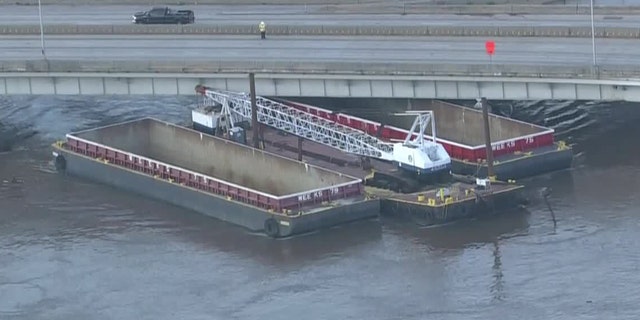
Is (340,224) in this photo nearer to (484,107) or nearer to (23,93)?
(484,107)

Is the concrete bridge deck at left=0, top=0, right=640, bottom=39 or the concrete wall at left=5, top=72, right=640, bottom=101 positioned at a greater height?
the concrete bridge deck at left=0, top=0, right=640, bottom=39

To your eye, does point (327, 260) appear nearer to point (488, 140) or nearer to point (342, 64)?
point (488, 140)

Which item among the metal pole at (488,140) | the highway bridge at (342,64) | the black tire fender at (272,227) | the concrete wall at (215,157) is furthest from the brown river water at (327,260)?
the highway bridge at (342,64)

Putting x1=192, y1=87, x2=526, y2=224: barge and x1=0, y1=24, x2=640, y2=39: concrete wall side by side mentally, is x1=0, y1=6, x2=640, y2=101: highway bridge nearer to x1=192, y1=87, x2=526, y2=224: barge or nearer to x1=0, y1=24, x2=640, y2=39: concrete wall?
x1=0, y1=24, x2=640, y2=39: concrete wall

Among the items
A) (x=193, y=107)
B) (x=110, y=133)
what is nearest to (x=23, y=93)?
(x=110, y=133)

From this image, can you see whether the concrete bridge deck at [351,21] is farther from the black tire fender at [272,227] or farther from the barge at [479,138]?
the black tire fender at [272,227]

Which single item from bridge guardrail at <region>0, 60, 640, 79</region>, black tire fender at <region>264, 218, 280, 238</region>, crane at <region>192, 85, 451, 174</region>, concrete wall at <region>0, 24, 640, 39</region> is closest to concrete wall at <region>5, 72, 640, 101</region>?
bridge guardrail at <region>0, 60, 640, 79</region>

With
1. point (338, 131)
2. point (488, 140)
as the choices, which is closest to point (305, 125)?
point (338, 131)
